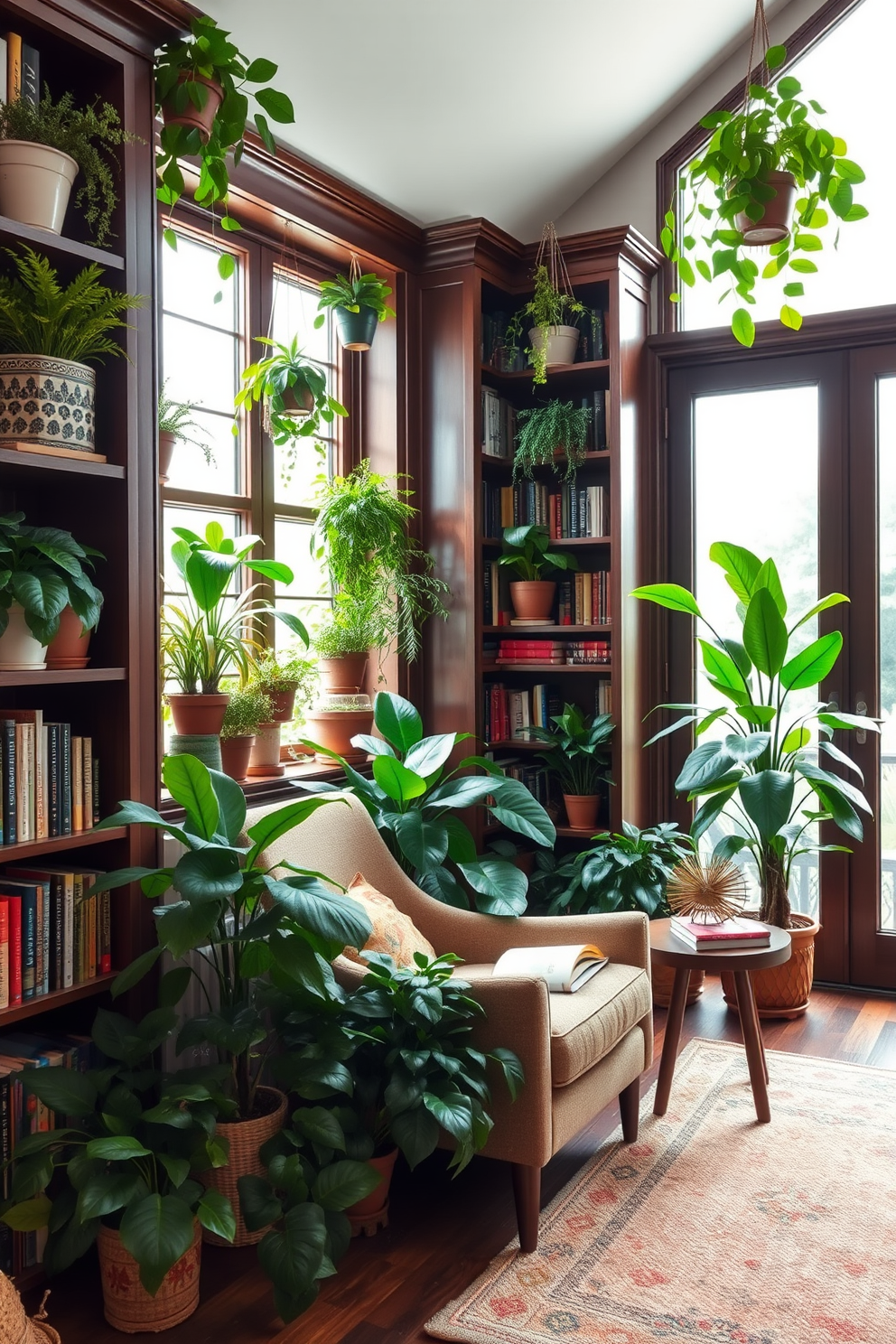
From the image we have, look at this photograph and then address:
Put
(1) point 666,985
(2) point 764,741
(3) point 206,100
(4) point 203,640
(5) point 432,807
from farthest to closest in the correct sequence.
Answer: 1. (1) point 666,985
2. (2) point 764,741
3. (5) point 432,807
4. (4) point 203,640
5. (3) point 206,100

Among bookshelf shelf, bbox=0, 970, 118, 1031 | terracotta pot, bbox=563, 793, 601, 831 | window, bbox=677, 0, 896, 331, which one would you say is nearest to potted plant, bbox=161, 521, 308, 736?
bookshelf shelf, bbox=0, 970, 118, 1031

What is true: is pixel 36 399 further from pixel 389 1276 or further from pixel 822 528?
pixel 822 528

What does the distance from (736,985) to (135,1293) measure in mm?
1627

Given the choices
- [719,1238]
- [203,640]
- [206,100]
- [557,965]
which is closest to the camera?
[719,1238]

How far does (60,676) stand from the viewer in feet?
7.56

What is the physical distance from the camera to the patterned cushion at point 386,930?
2.59 m

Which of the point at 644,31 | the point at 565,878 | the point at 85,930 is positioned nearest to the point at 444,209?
the point at 644,31

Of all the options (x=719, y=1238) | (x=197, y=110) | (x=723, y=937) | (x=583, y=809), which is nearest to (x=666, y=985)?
(x=583, y=809)

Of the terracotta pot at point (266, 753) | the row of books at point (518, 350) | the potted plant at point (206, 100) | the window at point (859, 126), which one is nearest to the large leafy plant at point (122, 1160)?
the terracotta pot at point (266, 753)

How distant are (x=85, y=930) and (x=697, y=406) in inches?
118

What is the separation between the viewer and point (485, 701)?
13.4ft

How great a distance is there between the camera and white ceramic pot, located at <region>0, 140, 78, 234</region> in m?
2.22

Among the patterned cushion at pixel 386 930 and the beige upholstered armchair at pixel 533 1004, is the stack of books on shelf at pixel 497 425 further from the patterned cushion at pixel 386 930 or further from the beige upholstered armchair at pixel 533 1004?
the patterned cushion at pixel 386 930

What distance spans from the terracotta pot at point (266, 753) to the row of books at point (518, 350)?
165 cm
